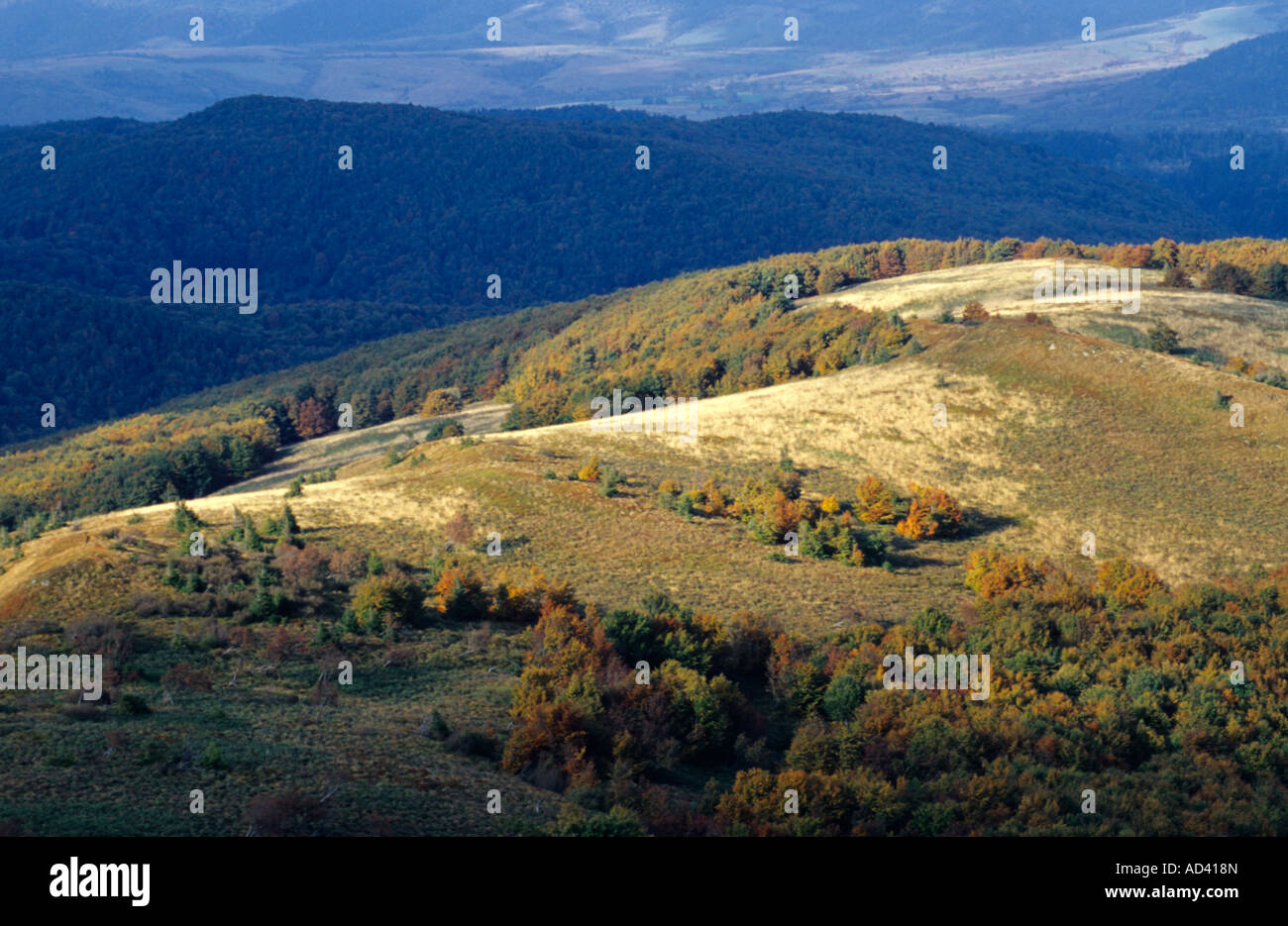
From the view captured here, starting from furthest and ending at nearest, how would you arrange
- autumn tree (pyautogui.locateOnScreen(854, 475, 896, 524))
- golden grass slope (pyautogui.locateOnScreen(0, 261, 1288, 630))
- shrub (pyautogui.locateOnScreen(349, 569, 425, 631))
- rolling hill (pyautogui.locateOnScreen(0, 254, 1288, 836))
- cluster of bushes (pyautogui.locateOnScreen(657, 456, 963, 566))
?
autumn tree (pyautogui.locateOnScreen(854, 475, 896, 524)), cluster of bushes (pyautogui.locateOnScreen(657, 456, 963, 566)), golden grass slope (pyautogui.locateOnScreen(0, 261, 1288, 630)), shrub (pyautogui.locateOnScreen(349, 569, 425, 631)), rolling hill (pyautogui.locateOnScreen(0, 254, 1288, 836))

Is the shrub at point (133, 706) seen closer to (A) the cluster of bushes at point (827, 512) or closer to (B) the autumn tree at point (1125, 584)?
(A) the cluster of bushes at point (827, 512)

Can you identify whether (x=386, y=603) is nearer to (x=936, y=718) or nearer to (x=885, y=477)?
(x=936, y=718)

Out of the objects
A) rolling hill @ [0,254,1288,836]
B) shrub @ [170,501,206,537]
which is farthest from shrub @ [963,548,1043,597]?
shrub @ [170,501,206,537]

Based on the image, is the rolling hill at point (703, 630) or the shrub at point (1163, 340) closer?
the rolling hill at point (703, 630)

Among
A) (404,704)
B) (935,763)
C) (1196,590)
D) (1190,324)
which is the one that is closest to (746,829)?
(935,763)

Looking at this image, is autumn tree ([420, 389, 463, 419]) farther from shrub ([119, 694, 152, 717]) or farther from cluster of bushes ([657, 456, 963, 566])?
shrub ([119, 694, 152, 717])

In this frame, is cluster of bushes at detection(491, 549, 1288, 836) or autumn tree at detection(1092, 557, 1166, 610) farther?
autumn tree at detection(1092, 557, 1166, 610)

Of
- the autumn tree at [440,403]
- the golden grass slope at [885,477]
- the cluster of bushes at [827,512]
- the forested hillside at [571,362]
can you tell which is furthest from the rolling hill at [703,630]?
the autumn tree at [440,403]

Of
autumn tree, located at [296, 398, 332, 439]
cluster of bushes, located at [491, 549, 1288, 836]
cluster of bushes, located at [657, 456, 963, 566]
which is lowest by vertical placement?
cluster of bushes, located at [491, 549, 1288, 836]

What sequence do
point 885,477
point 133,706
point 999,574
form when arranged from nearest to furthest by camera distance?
point 133,706 < point 999,574 < point 885,477

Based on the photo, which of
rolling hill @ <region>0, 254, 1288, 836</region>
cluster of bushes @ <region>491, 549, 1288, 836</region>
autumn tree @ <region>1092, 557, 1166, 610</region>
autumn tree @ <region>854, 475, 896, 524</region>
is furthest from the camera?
autumn tree @ <region>854, 475, 896, 524</region>

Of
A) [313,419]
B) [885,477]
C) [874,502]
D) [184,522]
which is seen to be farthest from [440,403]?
[874,502]

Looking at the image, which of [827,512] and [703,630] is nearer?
[703,630]
